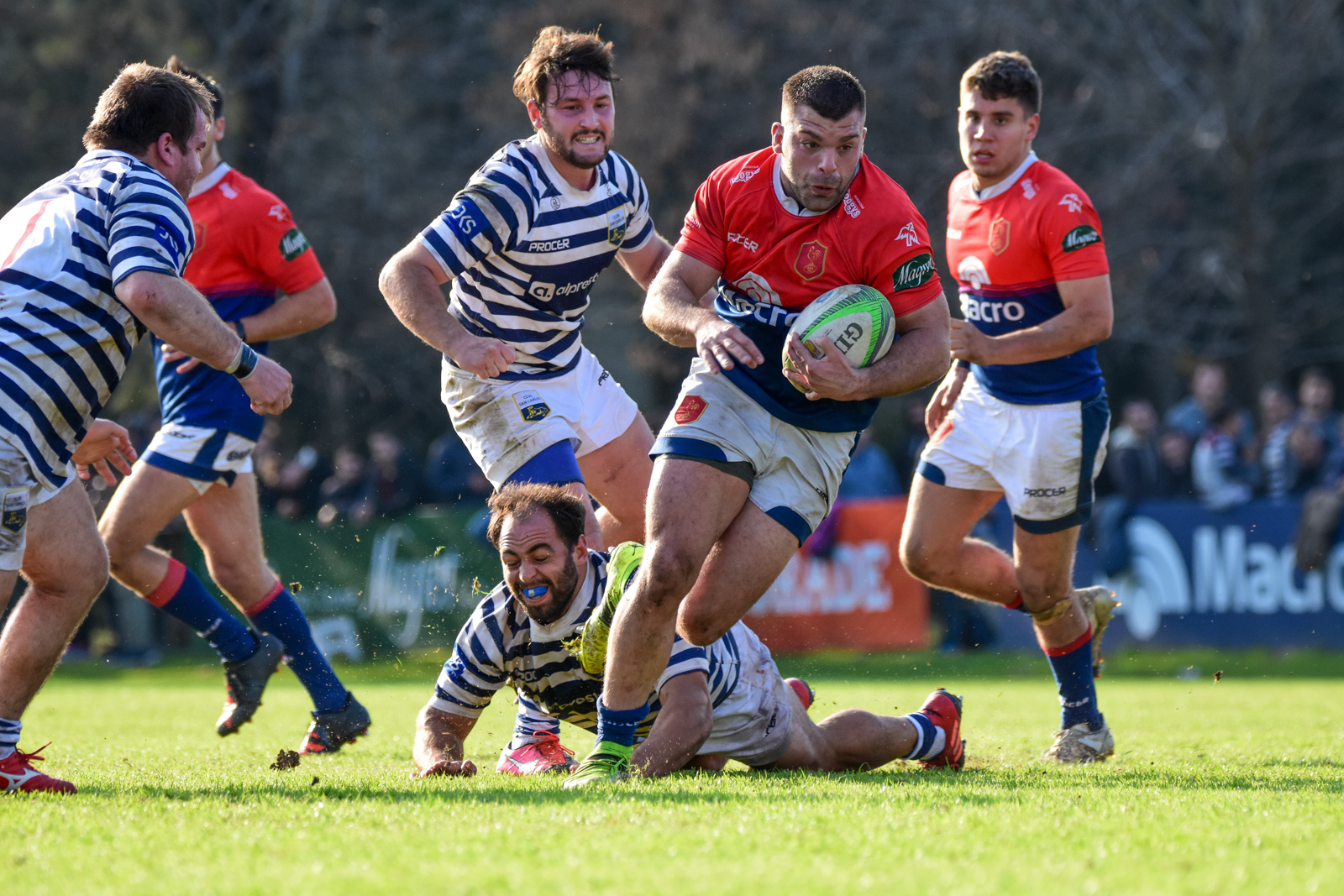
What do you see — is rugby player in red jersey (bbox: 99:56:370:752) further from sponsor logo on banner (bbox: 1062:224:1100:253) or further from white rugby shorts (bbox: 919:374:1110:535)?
sponsor logo on banner (bbox: 1062:224:1100:253)

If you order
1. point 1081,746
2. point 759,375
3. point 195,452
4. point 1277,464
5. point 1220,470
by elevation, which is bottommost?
point 1081,746

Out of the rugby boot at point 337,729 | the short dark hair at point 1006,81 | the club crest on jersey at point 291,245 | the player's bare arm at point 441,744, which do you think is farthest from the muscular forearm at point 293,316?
the short dark hair at point 1006,81

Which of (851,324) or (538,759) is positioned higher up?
(851,324)

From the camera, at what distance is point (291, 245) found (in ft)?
23.7

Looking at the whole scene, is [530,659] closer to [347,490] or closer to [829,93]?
[829,93]

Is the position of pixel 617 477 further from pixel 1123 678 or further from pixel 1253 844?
pixel 1123 678

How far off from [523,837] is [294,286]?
4126mm

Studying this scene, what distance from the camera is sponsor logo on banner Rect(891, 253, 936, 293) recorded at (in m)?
5.40

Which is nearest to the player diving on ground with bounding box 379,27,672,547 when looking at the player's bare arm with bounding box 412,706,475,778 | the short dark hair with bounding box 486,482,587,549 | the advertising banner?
the short dark hair with bounding box 486,482,587,549

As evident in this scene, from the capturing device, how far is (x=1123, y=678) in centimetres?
1220

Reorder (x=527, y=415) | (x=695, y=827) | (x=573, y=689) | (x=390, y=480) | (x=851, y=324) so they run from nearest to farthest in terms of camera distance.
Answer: (x=695, y=827), (x=851, y=324), (x=573, y=689), (x=527, y=415), (x=390, y=480)

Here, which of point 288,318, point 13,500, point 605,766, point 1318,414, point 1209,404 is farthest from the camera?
point 1209,404

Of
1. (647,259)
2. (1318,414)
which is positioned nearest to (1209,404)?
(1318,414)

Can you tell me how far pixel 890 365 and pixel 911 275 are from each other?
44 centimetres
